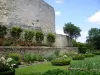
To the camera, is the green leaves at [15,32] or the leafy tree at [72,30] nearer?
the green leaves at [15,32]

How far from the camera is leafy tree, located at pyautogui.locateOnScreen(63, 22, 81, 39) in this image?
153 ft

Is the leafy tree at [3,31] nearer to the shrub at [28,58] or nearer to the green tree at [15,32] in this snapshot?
the green tree at [15,32]

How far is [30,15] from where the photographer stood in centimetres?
3428

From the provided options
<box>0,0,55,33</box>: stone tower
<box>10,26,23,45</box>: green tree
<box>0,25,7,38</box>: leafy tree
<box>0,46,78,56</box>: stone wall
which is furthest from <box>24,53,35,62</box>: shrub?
<box>0,0,55,33</box>: stone tower

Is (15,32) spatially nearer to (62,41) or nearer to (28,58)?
(28,58)

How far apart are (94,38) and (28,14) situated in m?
23.5

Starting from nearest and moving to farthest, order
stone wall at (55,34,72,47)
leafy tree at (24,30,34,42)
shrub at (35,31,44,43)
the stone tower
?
1. leafy tree at (24,30,34,42)
2. shrub at (35,31,44,43)
3. the stone tower
4. stone wall at (55,34,72,47)

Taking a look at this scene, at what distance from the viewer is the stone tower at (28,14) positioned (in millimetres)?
30672

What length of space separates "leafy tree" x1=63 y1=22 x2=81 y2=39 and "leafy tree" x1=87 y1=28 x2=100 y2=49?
16.9 feet

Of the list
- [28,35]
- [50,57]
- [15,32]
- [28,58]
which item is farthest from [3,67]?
[28,35]

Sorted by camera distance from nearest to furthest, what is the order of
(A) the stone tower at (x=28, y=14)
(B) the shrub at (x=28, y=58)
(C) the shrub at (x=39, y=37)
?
(B) the shrub at (x=28, y=58) → (C) the shrub at (x=39, y=37) → (A) the stone tower at (x=28, y=14)

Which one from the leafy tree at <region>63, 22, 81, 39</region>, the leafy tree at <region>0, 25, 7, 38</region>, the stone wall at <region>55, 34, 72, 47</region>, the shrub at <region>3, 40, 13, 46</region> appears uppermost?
the leafy tree at <region>63, 22, 81, 39</region>

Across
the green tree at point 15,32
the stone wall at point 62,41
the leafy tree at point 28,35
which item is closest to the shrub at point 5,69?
the green tree at point 15,32

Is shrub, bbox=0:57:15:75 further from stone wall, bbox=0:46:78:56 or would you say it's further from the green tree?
the green tree
